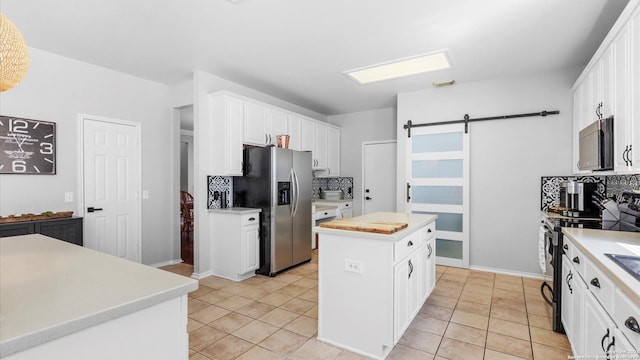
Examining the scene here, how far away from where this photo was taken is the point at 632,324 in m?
1.11

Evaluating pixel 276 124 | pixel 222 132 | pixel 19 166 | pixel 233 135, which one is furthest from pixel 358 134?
pixel 19 166

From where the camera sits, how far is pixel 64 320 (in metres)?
0.80

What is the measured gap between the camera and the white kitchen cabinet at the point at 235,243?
3738 millimetres

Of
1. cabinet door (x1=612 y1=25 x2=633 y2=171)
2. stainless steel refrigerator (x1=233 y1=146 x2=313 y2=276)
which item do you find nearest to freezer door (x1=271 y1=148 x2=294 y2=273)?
stainless steel refrigerator (x1=233 y1=146 x2=313 y2=276)

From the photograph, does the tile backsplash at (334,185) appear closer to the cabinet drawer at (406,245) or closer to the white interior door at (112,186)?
the white interior door at (112,186)

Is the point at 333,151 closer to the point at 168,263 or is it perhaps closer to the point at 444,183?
the point at 444,183

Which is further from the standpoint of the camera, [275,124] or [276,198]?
[275,124]

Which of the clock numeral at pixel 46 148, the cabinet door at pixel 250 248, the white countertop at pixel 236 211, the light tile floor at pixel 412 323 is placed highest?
the clock numeral at pixel 46 148

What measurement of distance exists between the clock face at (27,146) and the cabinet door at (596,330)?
4643 mm

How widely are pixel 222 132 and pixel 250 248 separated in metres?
1.49

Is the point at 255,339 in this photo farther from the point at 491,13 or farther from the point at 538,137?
the point at 538,137

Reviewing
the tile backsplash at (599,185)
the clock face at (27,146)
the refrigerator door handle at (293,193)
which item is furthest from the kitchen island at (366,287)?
the clock face at (27,146)

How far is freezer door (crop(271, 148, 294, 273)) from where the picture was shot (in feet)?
12.8

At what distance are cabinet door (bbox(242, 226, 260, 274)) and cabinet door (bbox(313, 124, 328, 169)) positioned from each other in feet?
6.57
